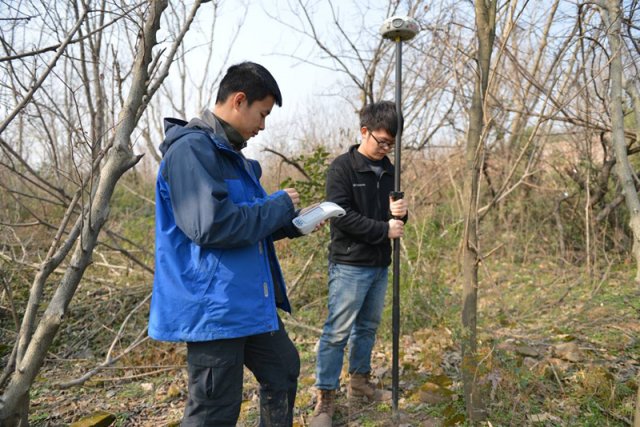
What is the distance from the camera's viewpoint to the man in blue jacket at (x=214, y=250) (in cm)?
183

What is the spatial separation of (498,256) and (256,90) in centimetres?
557

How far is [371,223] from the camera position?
272 centimetres

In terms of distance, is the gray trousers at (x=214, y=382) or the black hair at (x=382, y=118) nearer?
the gray trousers at (x=214, y=382)

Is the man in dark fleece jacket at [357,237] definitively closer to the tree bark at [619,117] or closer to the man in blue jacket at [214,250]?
the man in blue jacket at [214,250]

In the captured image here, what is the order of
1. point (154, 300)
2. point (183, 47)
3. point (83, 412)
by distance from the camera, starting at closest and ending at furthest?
point (154, 300) → point (83, 412) → point (183, 47)

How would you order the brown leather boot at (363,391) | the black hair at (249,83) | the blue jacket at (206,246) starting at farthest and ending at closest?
the brown leather boot at (363,391)
the black hair at (249,83)
the blue jacket at (206,246)

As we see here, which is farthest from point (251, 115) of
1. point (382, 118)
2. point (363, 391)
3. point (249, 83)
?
point (363, 391)

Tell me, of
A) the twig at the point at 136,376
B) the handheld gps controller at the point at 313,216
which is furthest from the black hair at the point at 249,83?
the twig at the point at 136,376

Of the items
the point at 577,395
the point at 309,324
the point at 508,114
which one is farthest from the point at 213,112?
the point at 508,114

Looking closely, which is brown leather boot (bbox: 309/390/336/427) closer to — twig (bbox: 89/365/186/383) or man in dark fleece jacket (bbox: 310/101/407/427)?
man in dark fleece jacket (bbox: 310/101/407/427)

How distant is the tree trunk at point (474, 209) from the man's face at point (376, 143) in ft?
1.65

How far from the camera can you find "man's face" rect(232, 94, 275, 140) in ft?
6.87

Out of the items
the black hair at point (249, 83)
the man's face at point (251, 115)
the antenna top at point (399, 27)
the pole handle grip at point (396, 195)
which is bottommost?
the pole handle grip at point (396, 195)

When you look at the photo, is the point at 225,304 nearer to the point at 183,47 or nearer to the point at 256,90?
the point at 256,90
